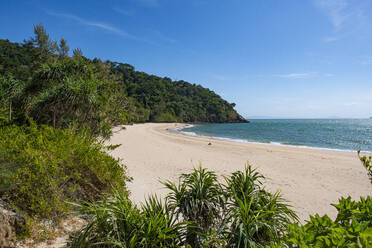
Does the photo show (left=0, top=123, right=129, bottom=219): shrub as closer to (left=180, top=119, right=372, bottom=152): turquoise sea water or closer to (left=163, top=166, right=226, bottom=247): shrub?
(left=163, top=166, right=226, bottom=247): shrub

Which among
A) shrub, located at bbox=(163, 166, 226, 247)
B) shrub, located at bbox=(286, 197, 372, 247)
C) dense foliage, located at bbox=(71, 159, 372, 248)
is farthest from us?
shrub, located at bbox=(163, 166, 226, 247)

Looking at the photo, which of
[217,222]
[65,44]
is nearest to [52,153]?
[217,222]

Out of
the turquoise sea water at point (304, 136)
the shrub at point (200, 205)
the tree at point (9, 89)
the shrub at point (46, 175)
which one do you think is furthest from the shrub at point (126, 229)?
the turquoise sea water at point (304, 136)

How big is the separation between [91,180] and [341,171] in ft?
40.7

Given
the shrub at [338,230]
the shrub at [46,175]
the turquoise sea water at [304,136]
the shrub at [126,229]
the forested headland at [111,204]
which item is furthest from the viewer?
the turquoise sea water at [304,136]

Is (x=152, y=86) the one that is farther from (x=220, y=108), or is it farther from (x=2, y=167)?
(x=2, y=167)

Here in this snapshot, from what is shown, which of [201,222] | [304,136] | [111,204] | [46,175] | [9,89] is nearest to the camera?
[111,204]

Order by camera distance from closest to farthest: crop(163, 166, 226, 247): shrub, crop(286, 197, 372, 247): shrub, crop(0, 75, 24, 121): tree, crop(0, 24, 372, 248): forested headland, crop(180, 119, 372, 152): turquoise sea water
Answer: crop(286, 197, 372, 247): shrub → crop(0, 24, 372, 248): forested headland → crop(163, 166, 226, 247): shrub → crop(0, 75, 24, 121): tree → crop(180, 119, 372, 152): turquoise sea water

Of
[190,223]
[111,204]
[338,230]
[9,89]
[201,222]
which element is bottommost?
[201,222]

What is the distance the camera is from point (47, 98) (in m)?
6.85

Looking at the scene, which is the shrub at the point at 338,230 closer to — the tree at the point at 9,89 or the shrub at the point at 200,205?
the shrub at the point at 200,205

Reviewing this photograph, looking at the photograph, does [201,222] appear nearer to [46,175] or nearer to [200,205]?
[200,205]

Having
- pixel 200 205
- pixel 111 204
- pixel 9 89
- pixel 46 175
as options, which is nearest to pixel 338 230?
pixel 200 205

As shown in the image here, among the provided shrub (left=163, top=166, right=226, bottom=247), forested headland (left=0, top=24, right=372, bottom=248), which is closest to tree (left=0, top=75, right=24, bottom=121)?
forested headland (left=0, top=24, right=372, bottom=248)
